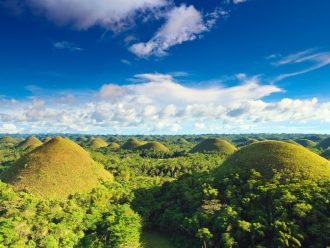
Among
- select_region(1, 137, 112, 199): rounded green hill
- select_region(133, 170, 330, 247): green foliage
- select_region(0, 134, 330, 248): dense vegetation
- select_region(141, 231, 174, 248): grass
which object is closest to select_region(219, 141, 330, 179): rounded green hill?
select_region(0, 134, 330, 248): dense vegetation

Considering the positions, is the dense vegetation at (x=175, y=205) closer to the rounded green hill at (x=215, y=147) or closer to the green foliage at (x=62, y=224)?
the green foliage at (x=62, y=224)

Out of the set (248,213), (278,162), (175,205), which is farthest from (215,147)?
(248,213)

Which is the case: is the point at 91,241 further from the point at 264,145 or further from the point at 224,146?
the point at 224,146

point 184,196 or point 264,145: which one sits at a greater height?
point 264,145

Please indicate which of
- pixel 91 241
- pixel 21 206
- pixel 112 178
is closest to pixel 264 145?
pixel 112 178

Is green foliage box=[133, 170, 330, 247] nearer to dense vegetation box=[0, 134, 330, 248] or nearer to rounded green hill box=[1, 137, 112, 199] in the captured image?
dense vegetation box=[0, 134, 330, 248]

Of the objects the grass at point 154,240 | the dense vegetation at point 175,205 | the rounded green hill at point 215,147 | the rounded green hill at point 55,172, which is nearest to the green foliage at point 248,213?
the dense vegetation at point 175,205

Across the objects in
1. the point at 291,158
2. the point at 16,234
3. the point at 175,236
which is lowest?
the point at 175,236

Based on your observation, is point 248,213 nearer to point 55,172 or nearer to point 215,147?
point 55,172
